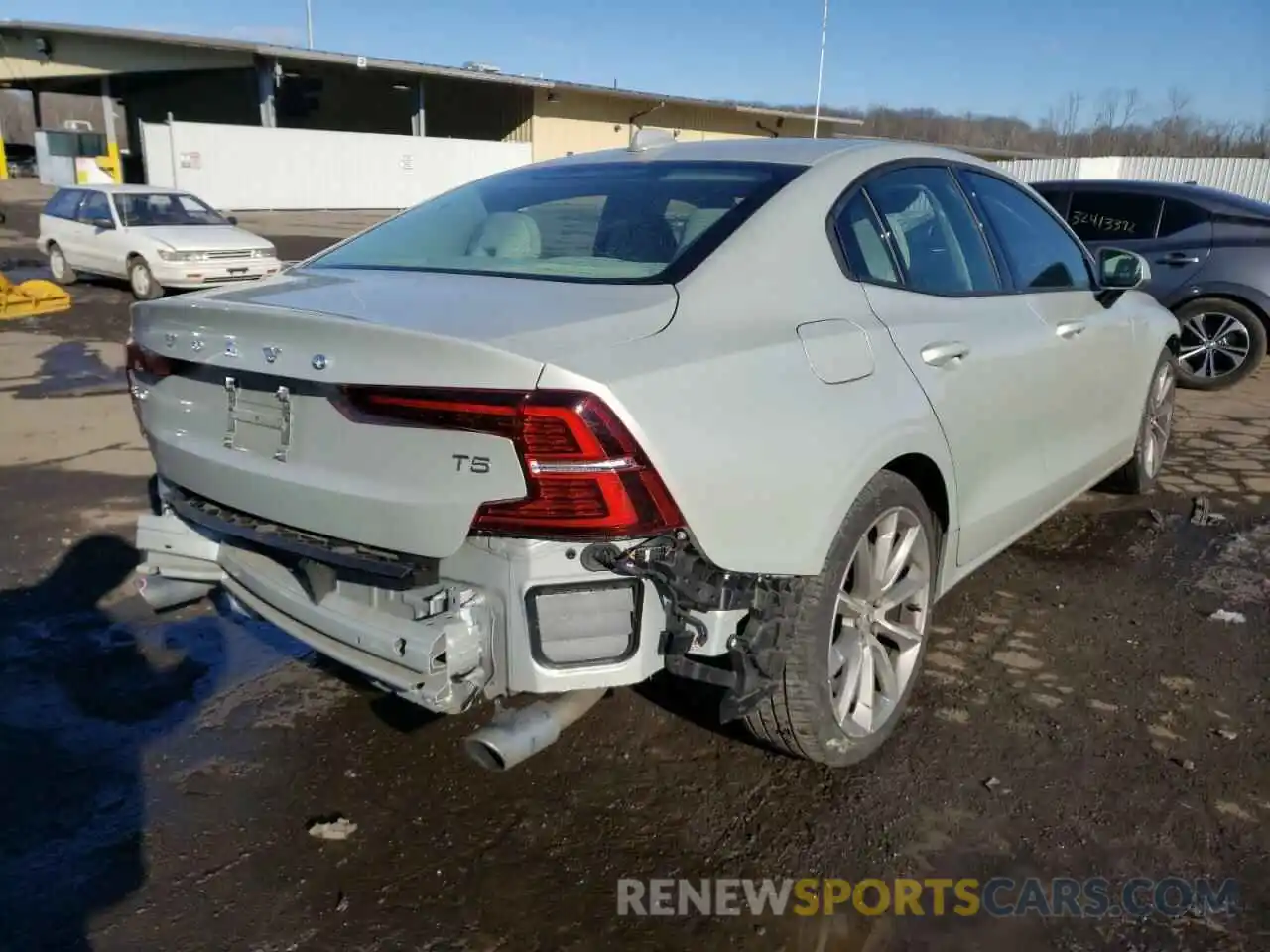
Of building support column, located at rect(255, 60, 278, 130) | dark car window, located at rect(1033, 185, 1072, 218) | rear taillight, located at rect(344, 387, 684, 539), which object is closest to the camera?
rear taillight, located at rect(344, 387, 684, 539)

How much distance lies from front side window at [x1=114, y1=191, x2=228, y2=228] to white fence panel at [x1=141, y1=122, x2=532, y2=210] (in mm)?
10268

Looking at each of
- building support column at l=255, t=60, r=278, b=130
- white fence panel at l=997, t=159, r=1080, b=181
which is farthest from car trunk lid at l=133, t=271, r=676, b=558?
white fence panel at l=997, t=159, r=1080, b=181

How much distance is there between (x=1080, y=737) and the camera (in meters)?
3.11

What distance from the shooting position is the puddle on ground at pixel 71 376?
798 centimetres

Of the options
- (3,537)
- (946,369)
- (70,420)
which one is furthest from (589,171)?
(70,420)

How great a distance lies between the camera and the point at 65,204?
14.9 metres

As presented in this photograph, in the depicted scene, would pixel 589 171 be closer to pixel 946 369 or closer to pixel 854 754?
pixel 946 369

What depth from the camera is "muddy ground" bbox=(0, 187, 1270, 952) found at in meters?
2.36

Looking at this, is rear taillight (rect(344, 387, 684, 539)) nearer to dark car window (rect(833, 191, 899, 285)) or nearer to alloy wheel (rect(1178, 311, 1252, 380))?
dark car window (rect(833, 191, 899, 285))

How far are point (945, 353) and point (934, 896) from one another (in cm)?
153

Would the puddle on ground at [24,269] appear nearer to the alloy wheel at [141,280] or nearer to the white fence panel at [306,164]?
the alloy wheel at [141,280]

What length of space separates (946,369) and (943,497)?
1.29 ft

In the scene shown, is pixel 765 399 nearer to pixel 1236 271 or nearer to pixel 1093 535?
pixel 1093 535

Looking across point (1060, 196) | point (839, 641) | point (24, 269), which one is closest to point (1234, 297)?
point (1060, 196)
